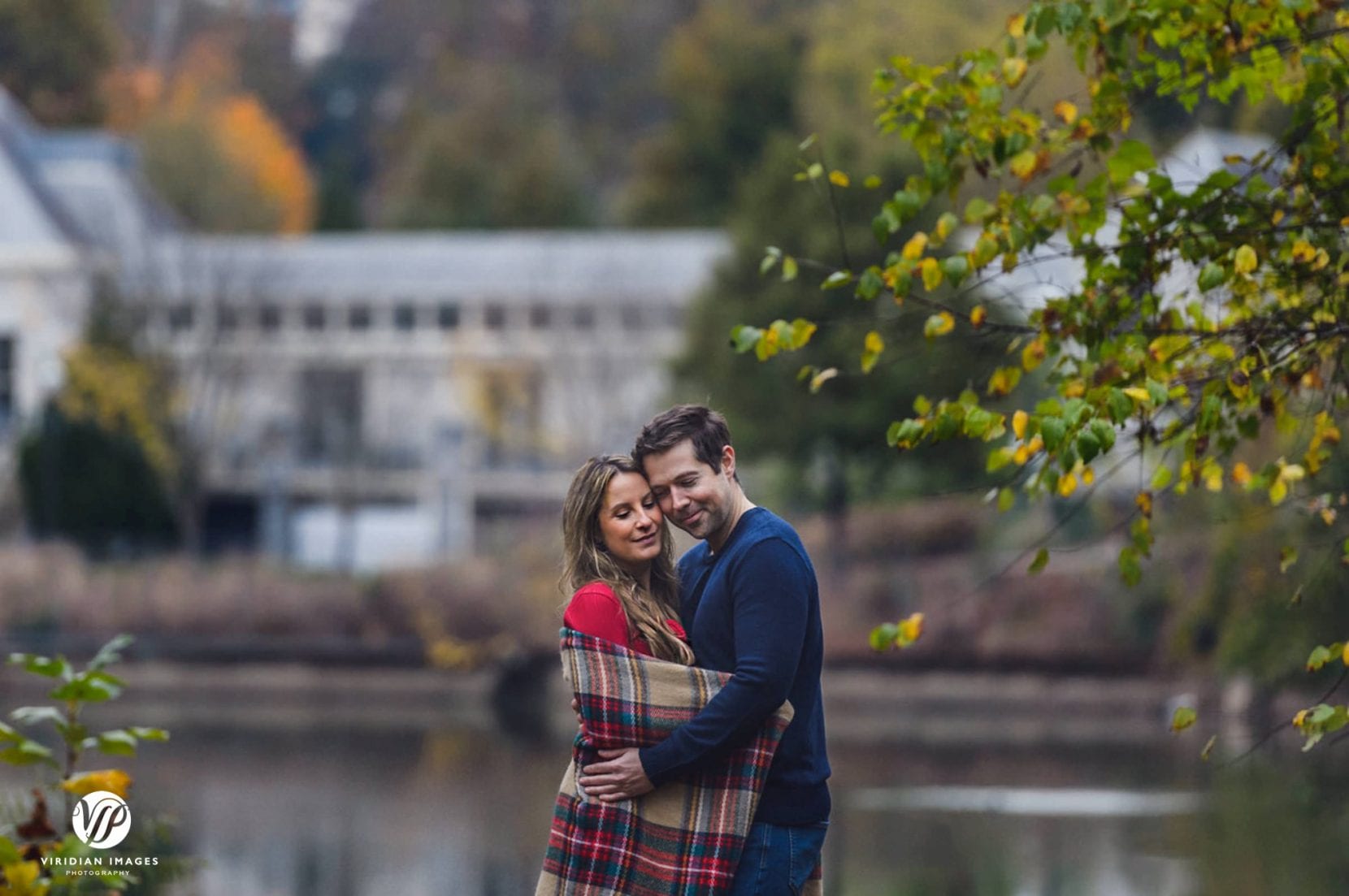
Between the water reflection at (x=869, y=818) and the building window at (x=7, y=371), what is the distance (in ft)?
77.7

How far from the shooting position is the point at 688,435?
4504mm

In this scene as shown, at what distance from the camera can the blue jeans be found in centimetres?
446

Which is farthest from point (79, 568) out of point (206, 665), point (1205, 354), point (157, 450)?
point (1205, 354)

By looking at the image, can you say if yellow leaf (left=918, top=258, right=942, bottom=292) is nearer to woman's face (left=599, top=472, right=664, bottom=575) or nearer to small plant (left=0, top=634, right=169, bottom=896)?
woman's face (left=599, top=472, right=664, bottom=575)

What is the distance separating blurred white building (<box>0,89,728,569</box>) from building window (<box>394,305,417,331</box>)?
0.17 ft

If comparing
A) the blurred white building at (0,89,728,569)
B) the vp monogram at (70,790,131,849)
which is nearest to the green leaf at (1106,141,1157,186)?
the vp monogram at (70,790,131,849)

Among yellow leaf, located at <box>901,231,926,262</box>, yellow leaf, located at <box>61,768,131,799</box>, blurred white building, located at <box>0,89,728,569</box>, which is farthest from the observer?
blurred white building, located at <box>0,89,728,569</box>

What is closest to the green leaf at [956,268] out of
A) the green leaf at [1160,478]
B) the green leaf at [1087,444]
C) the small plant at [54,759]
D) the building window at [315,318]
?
the green leaf at [1160,478]

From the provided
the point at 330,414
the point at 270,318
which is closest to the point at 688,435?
the point at 330,414

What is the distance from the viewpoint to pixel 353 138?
67812 mm

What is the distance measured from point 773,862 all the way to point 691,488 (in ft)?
2.76

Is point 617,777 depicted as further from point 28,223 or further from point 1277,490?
point 28,223

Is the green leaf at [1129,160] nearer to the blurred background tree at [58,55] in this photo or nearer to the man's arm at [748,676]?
the man's arm at [748,676]

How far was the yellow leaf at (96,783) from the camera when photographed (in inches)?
189
